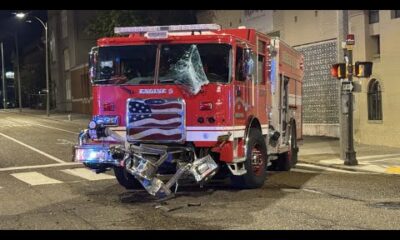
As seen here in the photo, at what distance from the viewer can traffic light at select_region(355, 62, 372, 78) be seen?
15398mm

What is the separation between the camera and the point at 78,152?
9.89 meters

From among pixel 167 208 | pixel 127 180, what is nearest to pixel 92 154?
pixel 167 208

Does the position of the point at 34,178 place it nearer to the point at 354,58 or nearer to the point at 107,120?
the point at 107,120

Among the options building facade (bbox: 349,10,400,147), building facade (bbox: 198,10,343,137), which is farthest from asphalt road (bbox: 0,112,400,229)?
building facade (bbox: 198,10,343,137)

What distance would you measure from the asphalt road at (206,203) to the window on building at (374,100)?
23.0ft

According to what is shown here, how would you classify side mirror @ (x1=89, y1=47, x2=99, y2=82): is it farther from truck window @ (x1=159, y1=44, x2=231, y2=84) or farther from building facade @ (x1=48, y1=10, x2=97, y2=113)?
building facade @ (x1=48, y1=10, x2=97, y2=113)

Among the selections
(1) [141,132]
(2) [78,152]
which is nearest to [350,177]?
(1) [141,132]

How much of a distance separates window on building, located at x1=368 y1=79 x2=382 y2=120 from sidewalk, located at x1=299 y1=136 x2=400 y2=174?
3.73ft

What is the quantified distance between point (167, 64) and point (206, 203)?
2461 mm

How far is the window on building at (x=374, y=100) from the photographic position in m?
20.5

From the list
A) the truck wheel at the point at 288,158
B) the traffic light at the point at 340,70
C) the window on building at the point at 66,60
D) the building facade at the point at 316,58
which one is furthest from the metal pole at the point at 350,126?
the window on building at the point at 66,60

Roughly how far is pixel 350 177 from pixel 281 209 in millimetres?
4617

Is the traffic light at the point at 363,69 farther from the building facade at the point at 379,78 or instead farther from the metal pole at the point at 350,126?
the building facade at the point at 379,78
